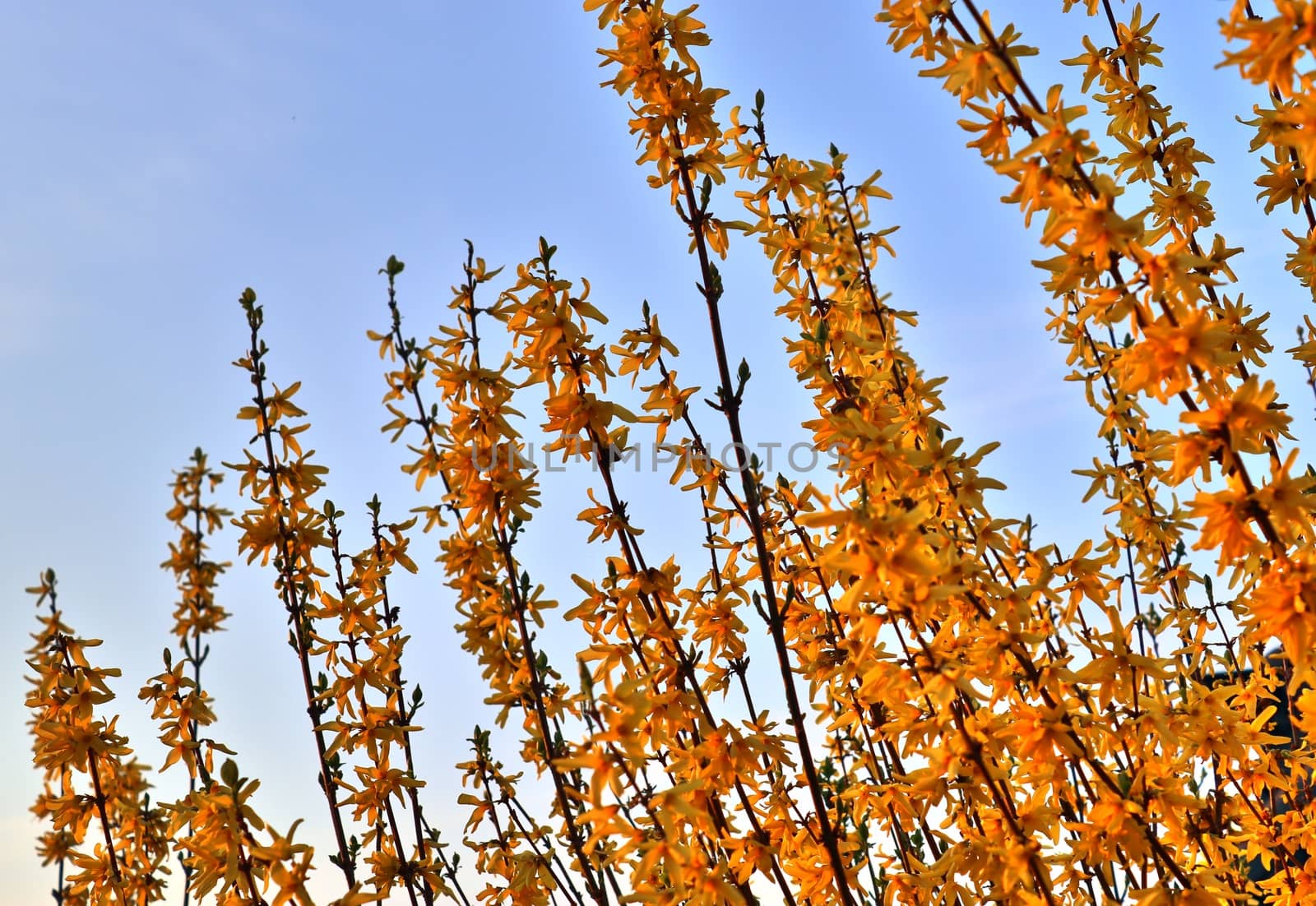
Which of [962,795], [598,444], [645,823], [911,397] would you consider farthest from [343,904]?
[911,397]

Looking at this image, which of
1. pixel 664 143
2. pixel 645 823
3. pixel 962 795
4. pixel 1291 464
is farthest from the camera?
pixel 664 143

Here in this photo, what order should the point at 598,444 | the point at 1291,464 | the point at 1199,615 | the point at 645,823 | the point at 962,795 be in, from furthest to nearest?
the point at 1199,615
the point at 598,444
the point at 962,795
the point at 645,823
the point at 1291,464

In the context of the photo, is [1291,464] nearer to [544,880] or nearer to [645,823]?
[645,823]

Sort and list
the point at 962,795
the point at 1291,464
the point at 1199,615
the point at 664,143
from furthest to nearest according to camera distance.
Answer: the point at 1199,615, the point at 664,143, the point at 962,795, the point at 1291,464

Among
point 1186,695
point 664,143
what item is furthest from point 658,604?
point 1186,695

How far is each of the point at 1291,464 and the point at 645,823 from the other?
142 centimetres

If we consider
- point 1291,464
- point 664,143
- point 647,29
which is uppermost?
point 647,29

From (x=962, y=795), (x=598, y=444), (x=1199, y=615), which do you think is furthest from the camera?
(x=1199, y=615)

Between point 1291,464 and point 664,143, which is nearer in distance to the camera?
point 1291,464

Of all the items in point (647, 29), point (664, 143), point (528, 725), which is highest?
point (647, 29)

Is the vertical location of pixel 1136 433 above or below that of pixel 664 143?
below

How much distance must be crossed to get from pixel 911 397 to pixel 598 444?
881mm

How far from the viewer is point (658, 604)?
7.33 ft

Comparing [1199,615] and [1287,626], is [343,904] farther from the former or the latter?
[1199,615]
